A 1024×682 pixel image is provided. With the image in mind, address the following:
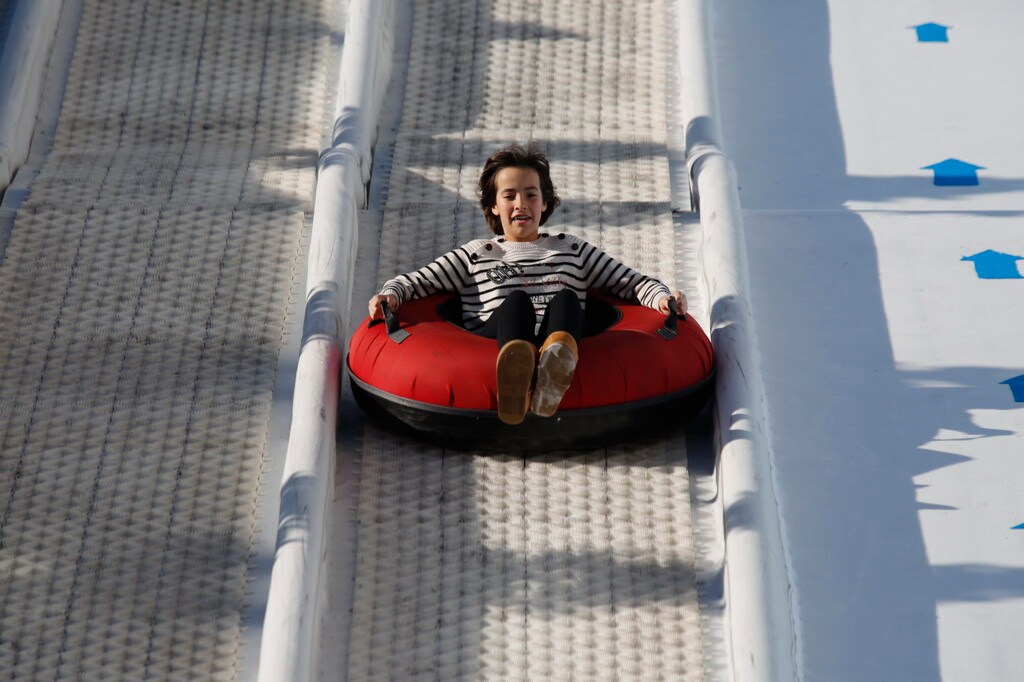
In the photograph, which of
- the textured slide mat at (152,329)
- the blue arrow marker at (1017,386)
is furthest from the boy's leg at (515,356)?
the blue arrow marker at (1017,386)

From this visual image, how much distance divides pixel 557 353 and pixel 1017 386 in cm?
124

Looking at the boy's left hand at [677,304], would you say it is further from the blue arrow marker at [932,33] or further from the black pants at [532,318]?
the blue arrow marker at [932,33]

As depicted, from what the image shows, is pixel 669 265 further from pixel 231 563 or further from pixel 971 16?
pixel 971 16

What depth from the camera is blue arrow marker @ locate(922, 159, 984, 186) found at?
3.79 meters

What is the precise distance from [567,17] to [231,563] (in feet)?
6.87

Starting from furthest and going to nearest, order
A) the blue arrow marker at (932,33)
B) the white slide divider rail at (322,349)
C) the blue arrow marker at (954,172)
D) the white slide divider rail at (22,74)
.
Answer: the blue arrow marker at (932,33) < the blue arrow marker at (954,172) < the white slide divider rail at (22,74) < the white slide divider rail at (322,349)

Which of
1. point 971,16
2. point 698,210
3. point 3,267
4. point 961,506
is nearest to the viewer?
point 961,506

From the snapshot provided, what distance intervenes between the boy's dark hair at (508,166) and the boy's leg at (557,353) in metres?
0.43

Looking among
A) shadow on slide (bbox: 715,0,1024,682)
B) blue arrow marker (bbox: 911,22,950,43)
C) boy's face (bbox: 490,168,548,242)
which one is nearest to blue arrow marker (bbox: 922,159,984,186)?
shadow on slide (bbox: 715,0,1024,682)

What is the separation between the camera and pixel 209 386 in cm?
305

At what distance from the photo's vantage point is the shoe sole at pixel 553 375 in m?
2.59

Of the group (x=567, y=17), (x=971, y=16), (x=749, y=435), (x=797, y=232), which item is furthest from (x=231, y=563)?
(x=971, y=16)

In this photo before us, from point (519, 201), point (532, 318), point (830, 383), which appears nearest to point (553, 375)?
point (532, 318)

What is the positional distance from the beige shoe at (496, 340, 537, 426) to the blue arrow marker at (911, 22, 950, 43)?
2.26m
